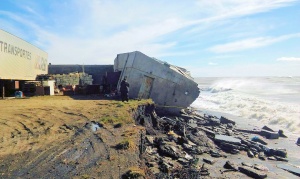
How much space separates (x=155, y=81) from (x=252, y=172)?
11.3 metres

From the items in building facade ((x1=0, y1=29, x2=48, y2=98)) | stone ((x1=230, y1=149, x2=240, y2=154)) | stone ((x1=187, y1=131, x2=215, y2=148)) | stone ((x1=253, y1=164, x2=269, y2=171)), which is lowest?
stone ((x1=253, y1=164, x2=269, y2=171))

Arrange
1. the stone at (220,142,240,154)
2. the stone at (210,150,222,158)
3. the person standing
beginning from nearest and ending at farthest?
the stone at (210,150,222,158), the stone at (220,142,240,154), the person standing

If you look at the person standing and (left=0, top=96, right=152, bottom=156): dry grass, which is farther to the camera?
the person standing

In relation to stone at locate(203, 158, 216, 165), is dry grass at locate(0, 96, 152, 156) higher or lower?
higher

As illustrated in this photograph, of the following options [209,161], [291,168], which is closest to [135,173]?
[209,161]

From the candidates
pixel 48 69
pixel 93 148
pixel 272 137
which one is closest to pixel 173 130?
pixel 272 137

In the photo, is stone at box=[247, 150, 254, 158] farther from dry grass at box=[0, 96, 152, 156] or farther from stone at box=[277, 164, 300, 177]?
dry grass at box=[0, 96, 152, 156]

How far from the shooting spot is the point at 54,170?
642cm

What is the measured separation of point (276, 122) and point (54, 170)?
24085mm

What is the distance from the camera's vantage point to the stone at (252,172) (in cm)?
1047

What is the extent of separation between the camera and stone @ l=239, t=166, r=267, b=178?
1047 centimetres

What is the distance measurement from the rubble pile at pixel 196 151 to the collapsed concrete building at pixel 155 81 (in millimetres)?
3709

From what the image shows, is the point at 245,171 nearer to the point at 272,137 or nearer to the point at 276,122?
the point at 272,137

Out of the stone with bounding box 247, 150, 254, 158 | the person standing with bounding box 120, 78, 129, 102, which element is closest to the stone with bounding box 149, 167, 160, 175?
the stone with bounding box 247, 150, 254, 158
